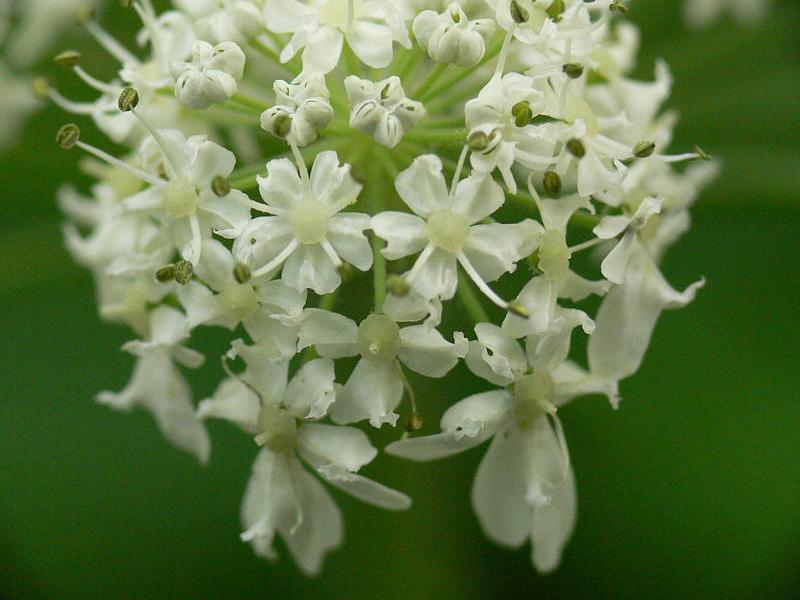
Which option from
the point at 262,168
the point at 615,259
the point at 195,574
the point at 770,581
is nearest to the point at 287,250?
the point at 262,168

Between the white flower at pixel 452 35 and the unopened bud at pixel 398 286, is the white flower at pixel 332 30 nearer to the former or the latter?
the white flower at pixel 452 35

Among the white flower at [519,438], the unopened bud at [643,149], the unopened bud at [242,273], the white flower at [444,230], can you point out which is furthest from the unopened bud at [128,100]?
the unopened bud at [643,149]

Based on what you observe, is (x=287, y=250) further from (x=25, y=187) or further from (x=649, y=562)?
(x=25, y=187)

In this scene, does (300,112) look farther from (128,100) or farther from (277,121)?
(128,100)

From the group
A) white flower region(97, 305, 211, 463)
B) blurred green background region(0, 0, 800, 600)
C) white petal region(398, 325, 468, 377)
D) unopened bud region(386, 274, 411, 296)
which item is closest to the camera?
unopened bud region(386, 274, 411, 296)

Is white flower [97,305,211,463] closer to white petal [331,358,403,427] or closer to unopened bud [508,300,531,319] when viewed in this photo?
white petal [331,358,403,427]

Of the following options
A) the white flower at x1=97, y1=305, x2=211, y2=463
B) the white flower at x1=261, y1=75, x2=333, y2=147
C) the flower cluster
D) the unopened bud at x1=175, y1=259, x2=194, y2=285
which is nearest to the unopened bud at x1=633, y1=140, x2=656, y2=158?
the flower cluster

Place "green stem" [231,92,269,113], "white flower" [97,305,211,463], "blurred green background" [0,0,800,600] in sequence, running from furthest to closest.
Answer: "blurred green background" [0,0,800,600]
"white flower" [97,305,211,463]
"green stem" [231,92,269,113]
